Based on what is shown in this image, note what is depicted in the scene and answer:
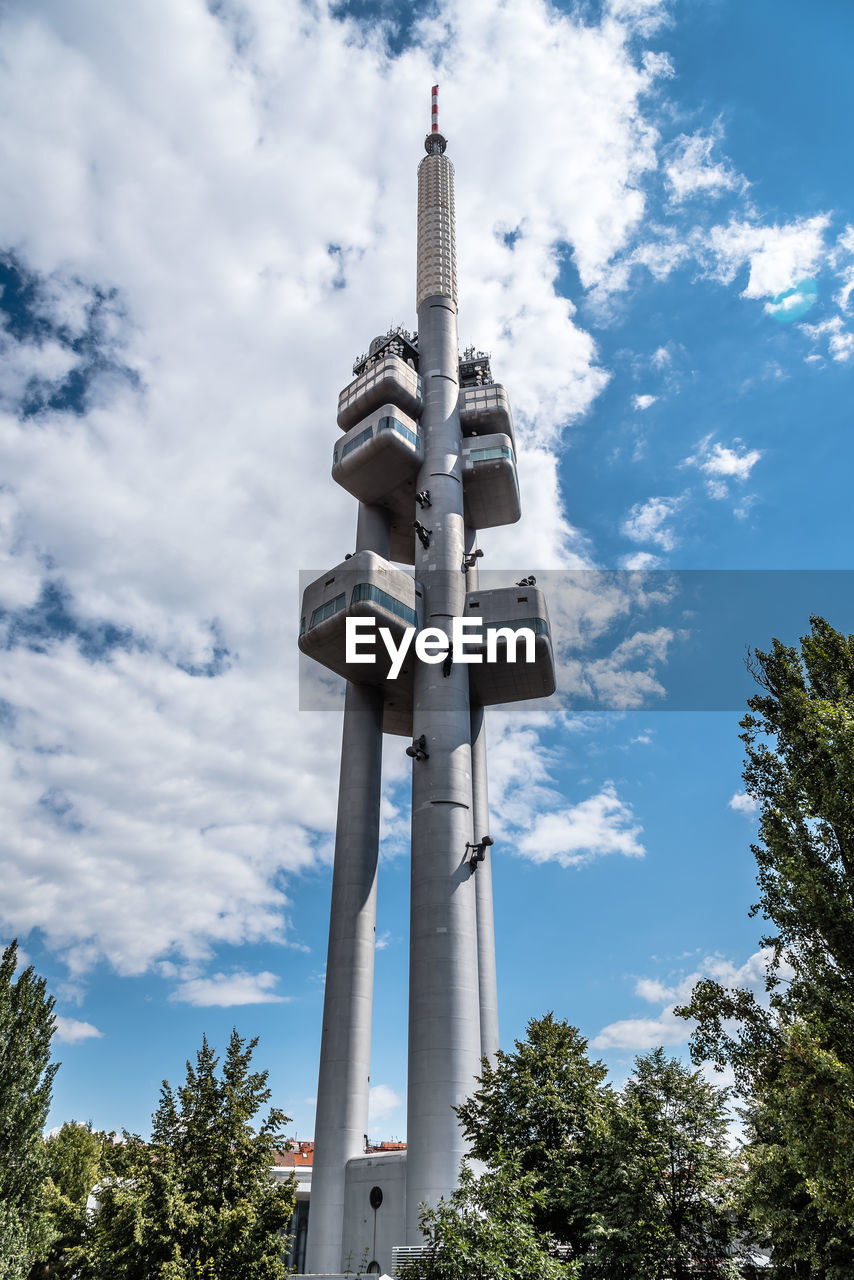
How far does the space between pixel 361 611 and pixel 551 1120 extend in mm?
28150

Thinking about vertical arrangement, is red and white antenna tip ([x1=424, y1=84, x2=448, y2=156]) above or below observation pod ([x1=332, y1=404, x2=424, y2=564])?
above

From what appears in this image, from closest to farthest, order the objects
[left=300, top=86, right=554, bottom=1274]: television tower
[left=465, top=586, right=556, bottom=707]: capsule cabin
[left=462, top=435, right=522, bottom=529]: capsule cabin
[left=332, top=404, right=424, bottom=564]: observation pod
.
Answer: [left=300, top=86, right=554, bottom=1274]: television tower < [left=465, top=586, right=556, bottom=707]: capsule cabin < [left=332, top=404, right=424, bottom=564]: observation pod < [left=462, top=435, right=522, bottom=529]: capsule cabin

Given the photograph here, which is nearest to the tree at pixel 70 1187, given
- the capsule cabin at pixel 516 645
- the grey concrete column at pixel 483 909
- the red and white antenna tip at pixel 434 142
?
the grey concrete column at pixel 483 909

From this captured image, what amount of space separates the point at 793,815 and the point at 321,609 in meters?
35.8

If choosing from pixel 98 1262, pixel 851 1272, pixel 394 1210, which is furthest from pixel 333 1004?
pixel 851 1272

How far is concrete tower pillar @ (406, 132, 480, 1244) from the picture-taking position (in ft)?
128

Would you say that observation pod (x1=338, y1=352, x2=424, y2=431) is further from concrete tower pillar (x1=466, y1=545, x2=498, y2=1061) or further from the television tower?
concrete tower pillar (x1=466, y1=545, x2=498, y2=1061)

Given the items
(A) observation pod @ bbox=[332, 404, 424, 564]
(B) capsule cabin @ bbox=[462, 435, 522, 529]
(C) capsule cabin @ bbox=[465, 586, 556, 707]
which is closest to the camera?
(C) capsule cabin @ bbox=[465, 586, 556, 707]

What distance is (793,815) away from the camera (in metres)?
19.5

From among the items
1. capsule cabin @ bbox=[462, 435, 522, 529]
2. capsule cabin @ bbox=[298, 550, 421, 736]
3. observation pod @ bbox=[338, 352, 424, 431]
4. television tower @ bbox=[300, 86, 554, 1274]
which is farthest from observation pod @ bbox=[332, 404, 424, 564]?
capsule cabin @ bbox=[298, 550, 421, 736]

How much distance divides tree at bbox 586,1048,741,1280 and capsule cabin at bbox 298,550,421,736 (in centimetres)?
3019

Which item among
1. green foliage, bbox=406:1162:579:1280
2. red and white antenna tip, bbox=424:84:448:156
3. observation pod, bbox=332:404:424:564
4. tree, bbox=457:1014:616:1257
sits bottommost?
green foliage, bbox=406:1162:579:1280

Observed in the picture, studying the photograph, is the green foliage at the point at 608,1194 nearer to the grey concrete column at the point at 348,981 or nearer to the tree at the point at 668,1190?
the tree at the point at 668,1190

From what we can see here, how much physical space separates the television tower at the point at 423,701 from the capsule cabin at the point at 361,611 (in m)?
0.14
